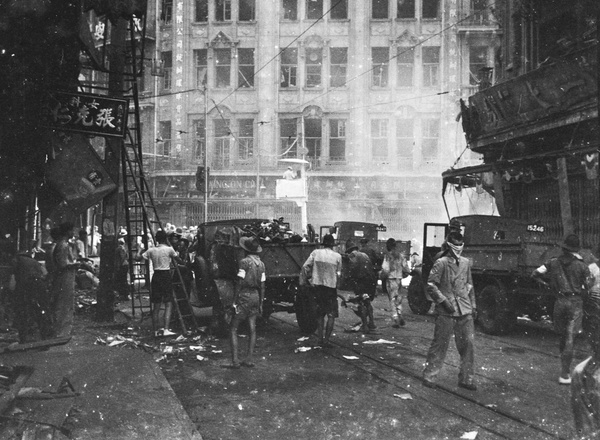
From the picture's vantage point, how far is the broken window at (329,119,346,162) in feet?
110

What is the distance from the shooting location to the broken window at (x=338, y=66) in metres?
33.9

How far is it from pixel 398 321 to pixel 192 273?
4.48 metres

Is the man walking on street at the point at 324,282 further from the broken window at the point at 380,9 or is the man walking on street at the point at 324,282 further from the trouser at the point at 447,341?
the broken window at the point at 380,9

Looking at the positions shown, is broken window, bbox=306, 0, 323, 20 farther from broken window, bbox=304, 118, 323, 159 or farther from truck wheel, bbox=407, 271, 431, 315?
truck wheel, bbox=407, 271, 431, 315

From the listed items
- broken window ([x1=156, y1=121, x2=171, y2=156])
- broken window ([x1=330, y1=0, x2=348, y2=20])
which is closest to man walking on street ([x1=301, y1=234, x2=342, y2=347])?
broken window ([x1=156, y1=121, x2=171, y2=156])

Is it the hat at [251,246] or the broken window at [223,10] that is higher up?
the broken window at [223,10]

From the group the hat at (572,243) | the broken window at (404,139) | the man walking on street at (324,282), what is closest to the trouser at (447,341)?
the hat at (572,243)

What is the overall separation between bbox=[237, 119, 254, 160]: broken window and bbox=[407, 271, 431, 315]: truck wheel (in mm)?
21016

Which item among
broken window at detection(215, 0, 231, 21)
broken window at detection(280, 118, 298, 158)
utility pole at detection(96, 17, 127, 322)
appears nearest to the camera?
utility pole at detection(96, 17, 127, 322)

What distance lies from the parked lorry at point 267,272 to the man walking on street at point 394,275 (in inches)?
76.5

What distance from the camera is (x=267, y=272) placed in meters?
10.7

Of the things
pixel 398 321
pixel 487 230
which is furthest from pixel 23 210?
pixel 487 230

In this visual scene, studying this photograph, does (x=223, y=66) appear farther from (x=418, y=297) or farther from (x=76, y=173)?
(x=76, y=173)

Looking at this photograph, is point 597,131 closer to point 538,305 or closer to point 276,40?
point 538,305
